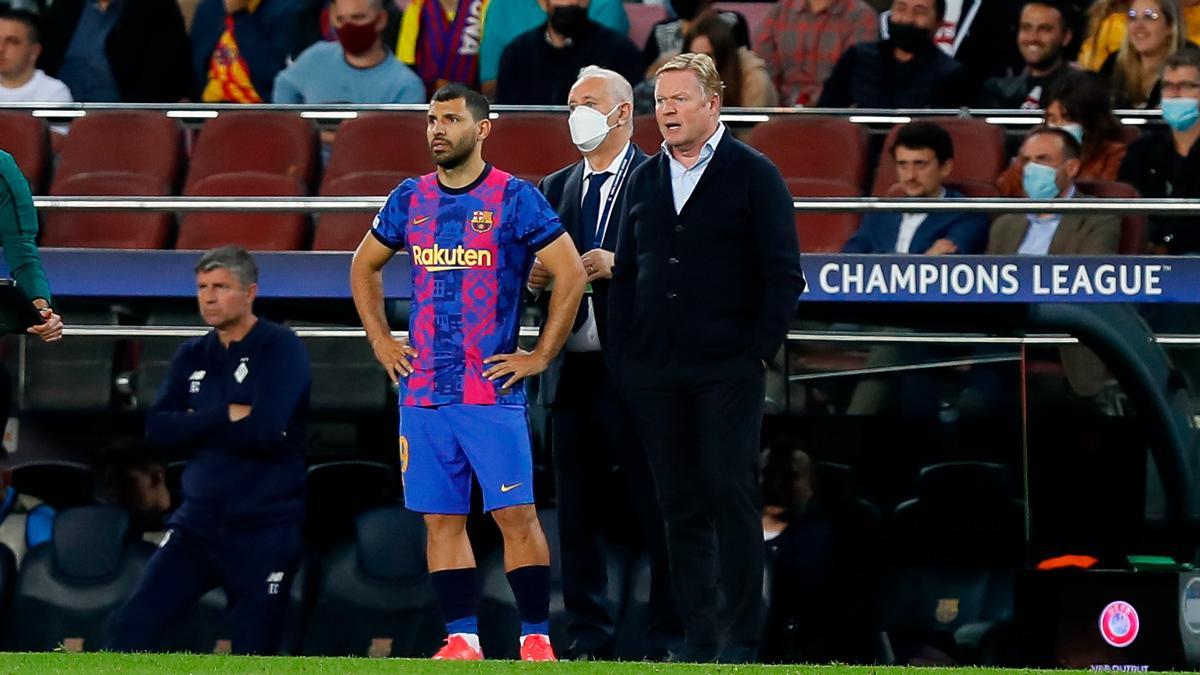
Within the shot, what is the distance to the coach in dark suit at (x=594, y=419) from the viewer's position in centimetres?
664

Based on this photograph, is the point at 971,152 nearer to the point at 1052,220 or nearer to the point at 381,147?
the point at 1052,220

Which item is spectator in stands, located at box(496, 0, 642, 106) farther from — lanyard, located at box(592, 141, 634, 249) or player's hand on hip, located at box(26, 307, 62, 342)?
player's hand on hip, located at box(26, 307, 62, 342)

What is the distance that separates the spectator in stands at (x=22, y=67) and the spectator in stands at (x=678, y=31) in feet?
9.67

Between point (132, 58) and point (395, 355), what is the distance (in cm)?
512

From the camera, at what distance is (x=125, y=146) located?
9.45m

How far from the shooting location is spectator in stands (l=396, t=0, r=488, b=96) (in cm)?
1048

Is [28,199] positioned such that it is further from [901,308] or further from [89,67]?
[89,67]

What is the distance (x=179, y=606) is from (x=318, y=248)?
1851 mm

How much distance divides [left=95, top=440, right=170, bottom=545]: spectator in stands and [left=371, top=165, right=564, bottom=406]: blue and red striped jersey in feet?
10.6

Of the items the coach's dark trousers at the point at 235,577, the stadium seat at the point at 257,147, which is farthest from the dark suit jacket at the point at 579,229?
the stadium seat at the point at 257,147

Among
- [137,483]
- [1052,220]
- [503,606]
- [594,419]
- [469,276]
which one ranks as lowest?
[503,606]

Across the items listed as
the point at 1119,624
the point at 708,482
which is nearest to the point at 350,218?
the point at 708,482

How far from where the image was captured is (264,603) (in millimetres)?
7773

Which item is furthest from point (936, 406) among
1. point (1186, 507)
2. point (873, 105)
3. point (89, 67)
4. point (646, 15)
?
point (89, 67)
